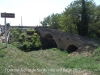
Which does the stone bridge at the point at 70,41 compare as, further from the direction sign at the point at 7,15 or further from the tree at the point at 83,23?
the direction sign at the point at 7,15

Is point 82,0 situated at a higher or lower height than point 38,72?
higher

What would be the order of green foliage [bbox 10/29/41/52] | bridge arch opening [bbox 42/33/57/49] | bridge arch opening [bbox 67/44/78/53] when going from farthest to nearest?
bridge arch opening [bbox 42/33/57/49], green foliage [bbox 10/29/41/52], bridge arch opening [bbox 67/44/78/53]

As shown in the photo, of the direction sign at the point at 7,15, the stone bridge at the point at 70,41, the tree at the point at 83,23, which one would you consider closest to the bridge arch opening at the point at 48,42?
the stone bridge at the point at 70,41

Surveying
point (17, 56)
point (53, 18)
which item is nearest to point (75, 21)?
point (53, 18)

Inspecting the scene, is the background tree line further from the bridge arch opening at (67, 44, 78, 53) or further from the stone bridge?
the bridge arch opening at (67, 44, 78, 53)

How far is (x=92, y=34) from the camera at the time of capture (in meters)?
32.3

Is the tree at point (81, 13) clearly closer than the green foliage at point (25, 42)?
No

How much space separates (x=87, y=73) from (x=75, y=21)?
1946cm

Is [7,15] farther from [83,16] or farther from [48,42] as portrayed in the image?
[48,42]

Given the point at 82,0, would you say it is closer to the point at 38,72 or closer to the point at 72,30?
the point at 72,30

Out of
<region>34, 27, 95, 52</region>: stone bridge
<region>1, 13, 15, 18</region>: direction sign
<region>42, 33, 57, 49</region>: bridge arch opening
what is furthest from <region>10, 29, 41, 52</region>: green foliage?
<region>1, 13, 15, 18</region>: direction sign

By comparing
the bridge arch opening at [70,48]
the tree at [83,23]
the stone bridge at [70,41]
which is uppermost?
the tree at [83,23]

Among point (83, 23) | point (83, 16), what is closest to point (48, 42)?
point (83, 23)

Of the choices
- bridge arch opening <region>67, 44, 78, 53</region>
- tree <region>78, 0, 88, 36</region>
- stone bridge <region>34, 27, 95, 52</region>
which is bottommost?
bridge arch opening <region>67, 44, 78, 53</region>
